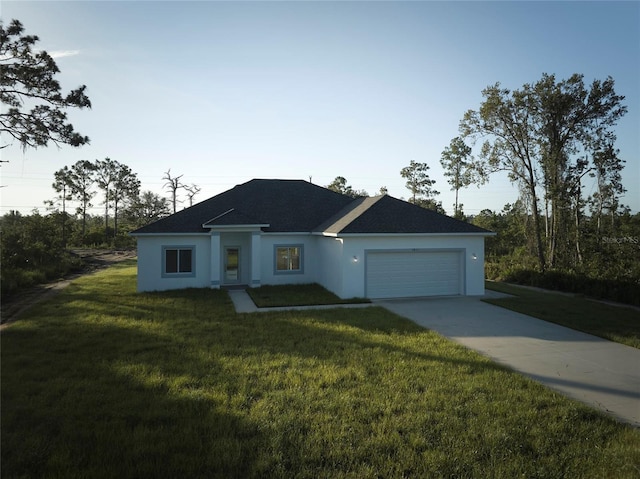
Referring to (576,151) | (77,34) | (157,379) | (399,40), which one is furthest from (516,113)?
(157,379)

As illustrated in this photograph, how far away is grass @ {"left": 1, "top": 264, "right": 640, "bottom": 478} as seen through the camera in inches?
153

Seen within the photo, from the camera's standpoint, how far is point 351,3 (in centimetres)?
1127

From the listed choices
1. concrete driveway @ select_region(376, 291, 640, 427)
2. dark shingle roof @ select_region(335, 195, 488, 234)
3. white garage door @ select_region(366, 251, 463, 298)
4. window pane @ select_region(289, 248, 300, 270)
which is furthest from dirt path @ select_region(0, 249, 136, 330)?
concrete driveway @ select_region(376, 291, 640, 427)

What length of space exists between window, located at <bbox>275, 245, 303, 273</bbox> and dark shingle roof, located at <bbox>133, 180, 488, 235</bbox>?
3.25 feet

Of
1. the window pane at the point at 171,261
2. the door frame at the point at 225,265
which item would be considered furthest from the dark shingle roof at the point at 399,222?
the window pane at the point at 171,261

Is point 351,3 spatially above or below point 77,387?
above

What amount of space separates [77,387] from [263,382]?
302cm

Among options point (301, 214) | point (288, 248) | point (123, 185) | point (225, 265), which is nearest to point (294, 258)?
point (288, 248)

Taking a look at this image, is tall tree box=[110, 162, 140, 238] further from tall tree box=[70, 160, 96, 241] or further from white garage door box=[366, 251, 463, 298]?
white garage door box=[366, 251, 463, 298]

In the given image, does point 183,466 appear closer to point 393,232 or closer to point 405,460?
point 405,460

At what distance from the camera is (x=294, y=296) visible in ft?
46.2

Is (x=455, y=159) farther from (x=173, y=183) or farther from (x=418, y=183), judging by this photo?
(x=173, y=183)

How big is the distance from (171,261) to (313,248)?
6864 millimetres

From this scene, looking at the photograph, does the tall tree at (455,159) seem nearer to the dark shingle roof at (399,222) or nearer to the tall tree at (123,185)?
the dark shingle roof at (399,222)
